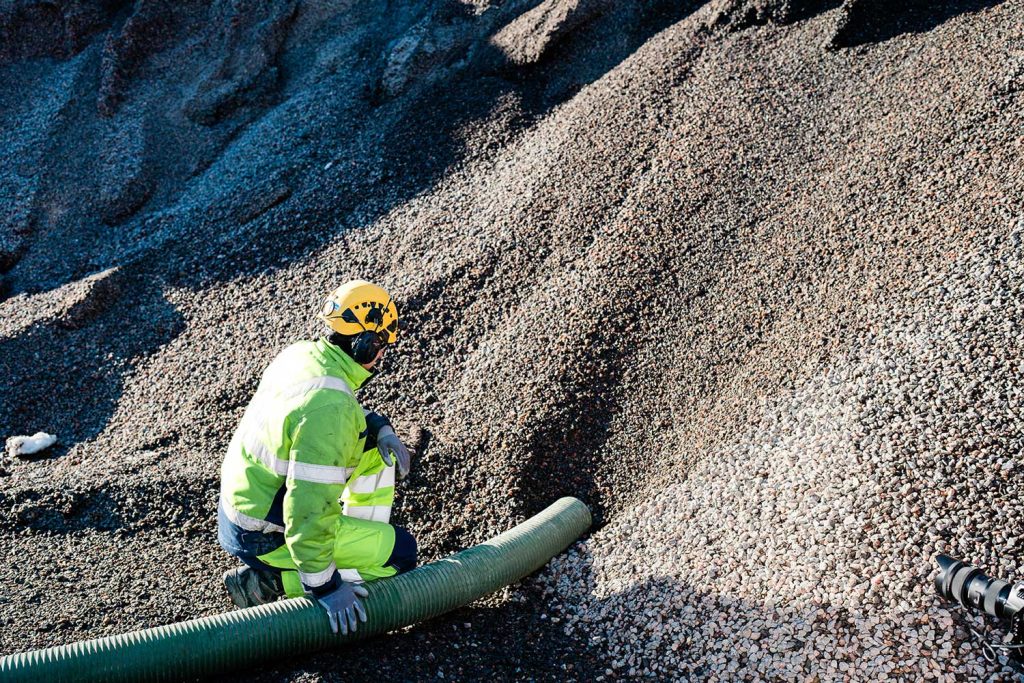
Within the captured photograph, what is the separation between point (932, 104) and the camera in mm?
6332

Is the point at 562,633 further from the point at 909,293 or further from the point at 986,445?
the point at 909,293

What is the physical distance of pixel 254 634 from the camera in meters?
3.81

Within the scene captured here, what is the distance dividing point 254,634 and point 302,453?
0.83 m

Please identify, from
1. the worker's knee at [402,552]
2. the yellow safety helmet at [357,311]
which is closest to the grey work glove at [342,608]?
the worker's knee at [402,552]

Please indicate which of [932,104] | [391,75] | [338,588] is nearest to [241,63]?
[391,75]

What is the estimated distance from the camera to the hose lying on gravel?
3637 mm

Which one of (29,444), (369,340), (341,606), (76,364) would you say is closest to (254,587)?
(341,606)

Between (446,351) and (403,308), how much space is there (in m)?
0.55

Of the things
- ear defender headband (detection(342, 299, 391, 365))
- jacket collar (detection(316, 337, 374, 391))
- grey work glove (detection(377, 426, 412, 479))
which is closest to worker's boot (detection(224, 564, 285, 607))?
grey work glove (detection(377, 426, 412, 479))

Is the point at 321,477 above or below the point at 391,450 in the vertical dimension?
above

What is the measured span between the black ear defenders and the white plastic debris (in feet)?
11.2

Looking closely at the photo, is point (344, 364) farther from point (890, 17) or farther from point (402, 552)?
point (890, 17)

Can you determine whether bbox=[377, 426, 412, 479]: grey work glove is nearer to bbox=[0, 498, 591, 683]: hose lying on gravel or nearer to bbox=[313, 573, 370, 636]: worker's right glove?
bbox=[0, 498, 591, 683]: hose lying on gravel

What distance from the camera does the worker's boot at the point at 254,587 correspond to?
4195 millimetres
